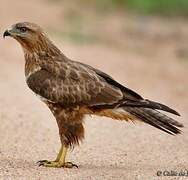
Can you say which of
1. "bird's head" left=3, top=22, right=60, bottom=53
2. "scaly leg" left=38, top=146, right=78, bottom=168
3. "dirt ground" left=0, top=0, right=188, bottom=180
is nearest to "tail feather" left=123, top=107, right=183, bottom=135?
"dirt ground" left=0, top=0, right=188, bottom=180

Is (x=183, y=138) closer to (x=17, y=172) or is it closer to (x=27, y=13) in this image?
(x=17, y=172)

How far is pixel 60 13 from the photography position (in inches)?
986

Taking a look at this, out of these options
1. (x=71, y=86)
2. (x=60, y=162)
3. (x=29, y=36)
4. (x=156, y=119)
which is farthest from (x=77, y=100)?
(x=29, y=36)

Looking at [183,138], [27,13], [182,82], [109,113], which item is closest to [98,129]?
[183,138]

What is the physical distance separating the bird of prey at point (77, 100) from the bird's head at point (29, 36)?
0.21 metres

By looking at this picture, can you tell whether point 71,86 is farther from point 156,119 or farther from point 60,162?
point 156,119

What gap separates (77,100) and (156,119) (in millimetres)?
930

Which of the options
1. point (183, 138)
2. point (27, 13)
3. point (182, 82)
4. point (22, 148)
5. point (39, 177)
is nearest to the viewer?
point (39, 177)

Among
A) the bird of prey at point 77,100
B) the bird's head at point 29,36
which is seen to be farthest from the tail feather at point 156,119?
the bird's head at point 29,36

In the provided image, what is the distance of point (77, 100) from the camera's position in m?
10.7

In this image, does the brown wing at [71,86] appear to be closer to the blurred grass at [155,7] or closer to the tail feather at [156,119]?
the tail feather at [156,119]

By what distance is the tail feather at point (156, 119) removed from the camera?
1040 centimetres

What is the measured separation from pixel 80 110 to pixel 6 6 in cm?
1533

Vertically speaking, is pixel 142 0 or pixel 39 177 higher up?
pixel 142 0
